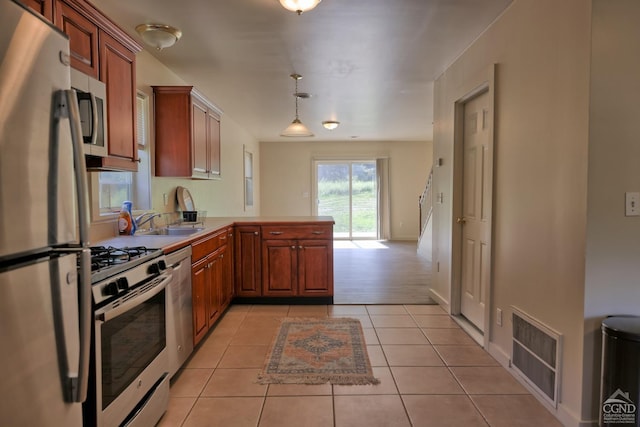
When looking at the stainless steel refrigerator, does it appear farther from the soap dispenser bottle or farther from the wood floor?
the wood floor

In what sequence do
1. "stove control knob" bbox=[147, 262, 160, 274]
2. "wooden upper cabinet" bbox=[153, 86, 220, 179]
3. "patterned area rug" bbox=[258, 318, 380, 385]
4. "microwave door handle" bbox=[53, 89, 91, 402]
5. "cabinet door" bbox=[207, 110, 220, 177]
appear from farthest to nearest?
"cabinet door" bbox=[207, 110, 220, 177]
"wooden upper cabinet" bbox=[153, 86, 220, 179]
"patterned area rug" bbox=[258, 318, 380, 385]
"stove control knob" bbox=[147, 262, 160, 274]
"microwave door handle" bbox=[53, 89, 91, 402]

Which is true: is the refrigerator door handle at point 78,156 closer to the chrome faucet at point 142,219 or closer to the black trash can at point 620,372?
the chrome faucet at point 142,219

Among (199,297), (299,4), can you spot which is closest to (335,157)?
(199,297)

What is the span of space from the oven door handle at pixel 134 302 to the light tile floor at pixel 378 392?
738 mm

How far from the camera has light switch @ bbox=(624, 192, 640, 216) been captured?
6.09 feet

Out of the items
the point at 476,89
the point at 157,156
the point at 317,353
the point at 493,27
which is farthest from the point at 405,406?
the point at 157,156

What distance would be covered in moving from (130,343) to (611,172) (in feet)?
8.07

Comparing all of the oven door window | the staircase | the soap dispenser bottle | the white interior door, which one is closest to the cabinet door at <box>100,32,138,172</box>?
the soap dispenser bottle

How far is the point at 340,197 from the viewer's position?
31.3 ft

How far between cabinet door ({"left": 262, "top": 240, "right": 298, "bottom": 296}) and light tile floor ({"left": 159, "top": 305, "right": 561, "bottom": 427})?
843 mm

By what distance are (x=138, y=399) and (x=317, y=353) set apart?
139 cm

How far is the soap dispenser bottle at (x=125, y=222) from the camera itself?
9.46 feet

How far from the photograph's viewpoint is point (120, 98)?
2.39 meters

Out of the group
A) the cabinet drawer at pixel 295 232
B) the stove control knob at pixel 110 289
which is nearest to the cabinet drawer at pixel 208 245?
the cabinet drawer at pixel 295 232
